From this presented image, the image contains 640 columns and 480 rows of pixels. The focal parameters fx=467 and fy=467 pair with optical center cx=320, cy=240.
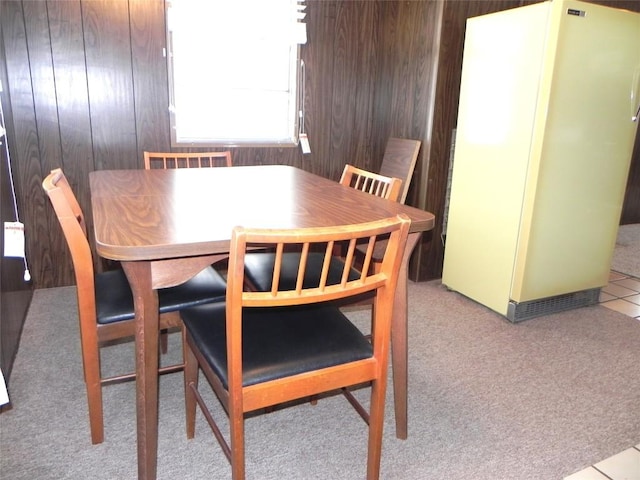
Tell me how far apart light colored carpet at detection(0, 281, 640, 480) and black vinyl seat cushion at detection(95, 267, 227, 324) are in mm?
459

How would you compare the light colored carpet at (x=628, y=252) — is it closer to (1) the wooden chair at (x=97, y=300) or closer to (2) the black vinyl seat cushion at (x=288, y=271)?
(2) the black vinyl seat cushion at (x=288, y=271)

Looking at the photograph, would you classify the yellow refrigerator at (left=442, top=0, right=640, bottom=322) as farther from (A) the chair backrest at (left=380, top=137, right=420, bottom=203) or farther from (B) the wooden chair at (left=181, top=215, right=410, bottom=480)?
(B) the wooden chair at (left=181, top=215, right=410, bottom=480)

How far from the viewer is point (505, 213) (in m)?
2.55

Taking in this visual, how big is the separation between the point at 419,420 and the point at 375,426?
0.48m

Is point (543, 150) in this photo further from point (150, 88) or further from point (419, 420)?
point (150, 88)

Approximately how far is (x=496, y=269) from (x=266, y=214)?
5.42 ft

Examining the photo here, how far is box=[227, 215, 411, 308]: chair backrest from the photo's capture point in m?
Result: 0.98

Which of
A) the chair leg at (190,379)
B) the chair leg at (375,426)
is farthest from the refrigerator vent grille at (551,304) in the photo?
the chair leg at (190,379)

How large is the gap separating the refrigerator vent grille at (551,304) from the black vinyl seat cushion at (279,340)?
1513 mm

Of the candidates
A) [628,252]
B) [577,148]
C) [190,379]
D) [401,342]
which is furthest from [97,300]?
[628,252]

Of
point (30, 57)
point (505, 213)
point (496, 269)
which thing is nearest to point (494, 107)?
point (505, 213)

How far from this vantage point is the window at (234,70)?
292 centimetres

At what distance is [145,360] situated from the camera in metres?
1.27

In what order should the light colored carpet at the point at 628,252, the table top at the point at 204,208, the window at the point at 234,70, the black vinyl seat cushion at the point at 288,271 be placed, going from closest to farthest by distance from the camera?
the table top at the point at 204,208, the black vinyl seat cushion at the point at 288,271, the window at the point at 234,70, the light colored carpet at the point at 628,252
